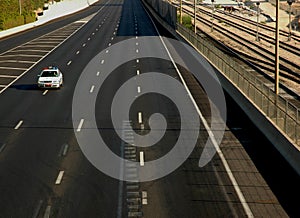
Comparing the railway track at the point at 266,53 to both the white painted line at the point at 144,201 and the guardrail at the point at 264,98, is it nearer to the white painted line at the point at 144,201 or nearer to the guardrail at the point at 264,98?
the guardrail at the point at 264,98

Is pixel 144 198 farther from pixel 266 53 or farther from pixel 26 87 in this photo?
pixel 266 53

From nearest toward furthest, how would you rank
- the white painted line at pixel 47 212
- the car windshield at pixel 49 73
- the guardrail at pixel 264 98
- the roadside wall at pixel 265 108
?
1. the white painted line at pixel 47 212
2. the roadside wall at pixel 265 108
3. the guardrail at pixel 264 98
4. the car windshield at pixel 49 73

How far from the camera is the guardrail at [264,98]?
2200 cm

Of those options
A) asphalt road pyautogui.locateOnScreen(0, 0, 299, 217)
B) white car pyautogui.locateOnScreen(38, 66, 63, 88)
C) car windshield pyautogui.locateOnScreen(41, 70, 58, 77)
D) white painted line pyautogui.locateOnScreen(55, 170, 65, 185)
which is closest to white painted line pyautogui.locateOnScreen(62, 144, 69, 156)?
asphalt road pyautogui.locateOnScreen(0, 0, 299, 217)

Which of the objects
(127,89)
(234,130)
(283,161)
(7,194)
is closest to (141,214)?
(7,194)

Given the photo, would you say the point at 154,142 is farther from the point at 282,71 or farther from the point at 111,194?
the point at 282,71

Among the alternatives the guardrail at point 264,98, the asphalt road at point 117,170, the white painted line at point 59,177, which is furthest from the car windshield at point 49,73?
the white painted line at point 59,177

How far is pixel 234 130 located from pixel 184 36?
36.6 metres

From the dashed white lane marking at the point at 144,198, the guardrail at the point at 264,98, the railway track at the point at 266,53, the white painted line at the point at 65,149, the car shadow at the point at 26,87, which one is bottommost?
the railway track at the point at 266,53

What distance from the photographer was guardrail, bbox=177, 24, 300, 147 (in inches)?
866

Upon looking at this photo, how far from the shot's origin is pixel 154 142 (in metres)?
26.2

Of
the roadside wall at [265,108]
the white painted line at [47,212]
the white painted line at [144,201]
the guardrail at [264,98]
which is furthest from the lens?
the guardrail at [264,98]

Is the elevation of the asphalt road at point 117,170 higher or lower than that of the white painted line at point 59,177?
lower

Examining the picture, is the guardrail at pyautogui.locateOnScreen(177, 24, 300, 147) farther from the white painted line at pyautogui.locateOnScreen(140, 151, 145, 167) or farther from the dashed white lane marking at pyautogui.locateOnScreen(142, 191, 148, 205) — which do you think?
the dashed white lane marking at pyautogui.locateOnScreen(142, 191, 148, 205)
